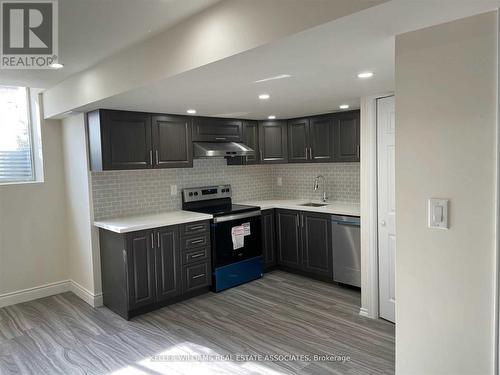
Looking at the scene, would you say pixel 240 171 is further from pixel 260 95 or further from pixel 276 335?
pixel 276 335

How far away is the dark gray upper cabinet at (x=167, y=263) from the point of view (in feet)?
12.6

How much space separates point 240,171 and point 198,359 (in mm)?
2997

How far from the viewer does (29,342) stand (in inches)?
129

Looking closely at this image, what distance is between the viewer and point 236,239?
4.46 metres

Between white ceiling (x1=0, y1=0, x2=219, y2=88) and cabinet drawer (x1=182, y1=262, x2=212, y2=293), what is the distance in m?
2.35

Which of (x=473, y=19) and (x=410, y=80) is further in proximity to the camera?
(x=410, y=80)

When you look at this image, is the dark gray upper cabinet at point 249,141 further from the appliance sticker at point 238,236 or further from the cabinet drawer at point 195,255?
the cabinet drawer at point 195,255

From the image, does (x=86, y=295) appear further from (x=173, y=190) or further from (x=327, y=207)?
(x=327, y=207)

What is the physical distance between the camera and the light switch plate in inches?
67.6

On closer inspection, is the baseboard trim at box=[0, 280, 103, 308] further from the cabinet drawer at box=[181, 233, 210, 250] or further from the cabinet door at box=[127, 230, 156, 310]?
the cabinet drawer at box=[181, 233, 210, 250]

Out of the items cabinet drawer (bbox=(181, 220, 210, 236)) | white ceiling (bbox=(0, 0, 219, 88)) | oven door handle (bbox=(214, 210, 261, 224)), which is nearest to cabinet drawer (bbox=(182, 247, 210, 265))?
cabinet drawer (bbox=(181, 220, 210, 236))

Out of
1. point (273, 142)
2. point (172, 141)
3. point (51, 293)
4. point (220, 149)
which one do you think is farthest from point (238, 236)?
point (51, 293)

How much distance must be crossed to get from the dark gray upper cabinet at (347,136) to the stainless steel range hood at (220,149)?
3.80 feet

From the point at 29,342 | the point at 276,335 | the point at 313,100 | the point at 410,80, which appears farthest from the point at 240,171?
the point at 410,80
